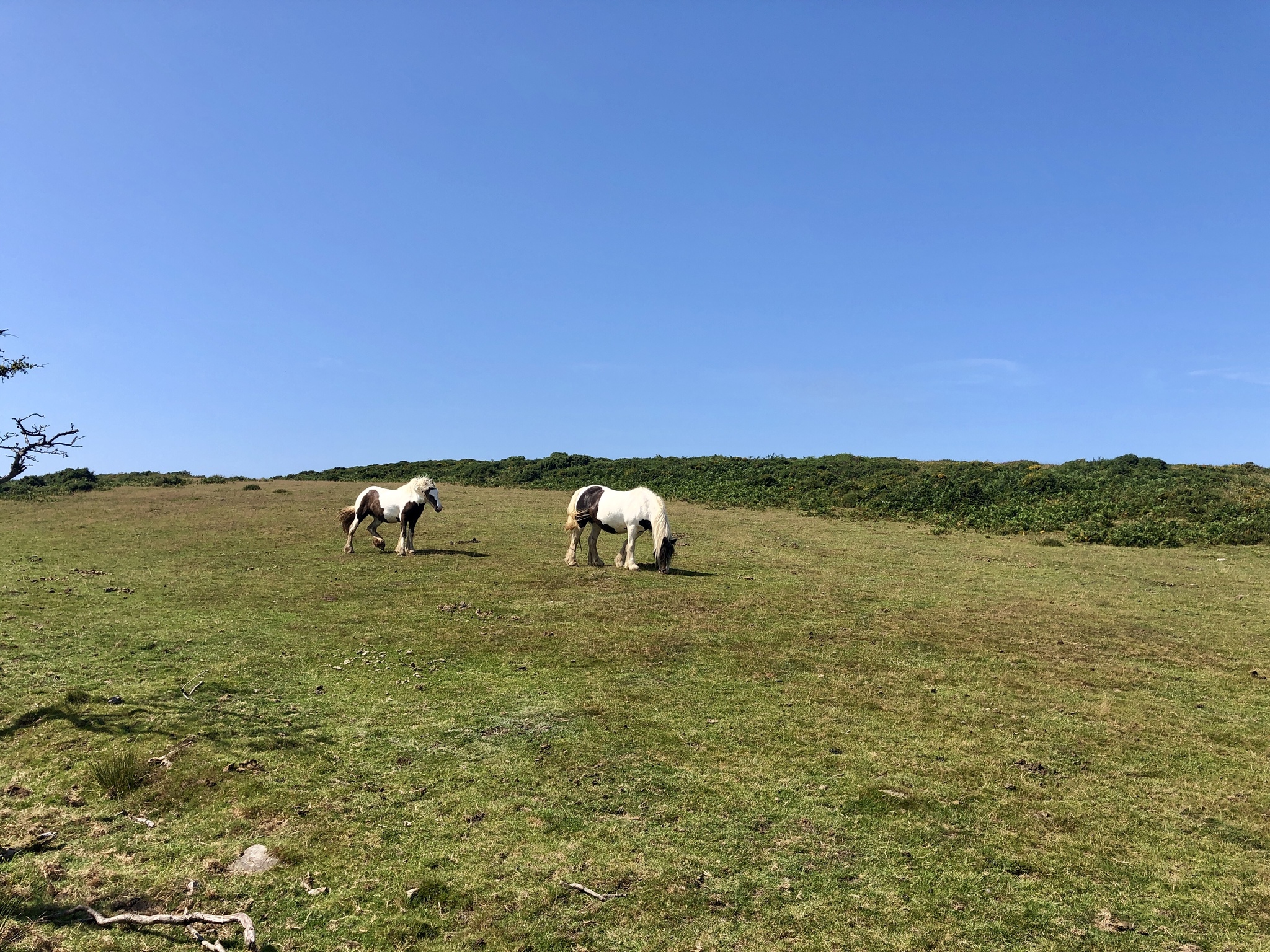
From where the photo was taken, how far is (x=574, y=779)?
6.55 metres

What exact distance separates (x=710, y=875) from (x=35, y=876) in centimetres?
467

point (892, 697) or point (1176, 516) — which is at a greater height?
point (1176, 516)

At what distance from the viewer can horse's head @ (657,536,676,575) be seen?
17.8 meters

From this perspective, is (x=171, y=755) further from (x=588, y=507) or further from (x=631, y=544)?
(x=588, y=507)

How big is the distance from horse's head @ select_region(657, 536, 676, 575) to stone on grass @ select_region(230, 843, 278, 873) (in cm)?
1291

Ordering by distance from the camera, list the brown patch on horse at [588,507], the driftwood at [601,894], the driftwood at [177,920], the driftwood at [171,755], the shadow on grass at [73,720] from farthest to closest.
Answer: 1. the brown patch on horse at [588,507]
2. the shadow on grass at [73,720]
3. the driftwood at [171,755]
4. the driftwood at [601,894]
5. the driftwood at [177,920]

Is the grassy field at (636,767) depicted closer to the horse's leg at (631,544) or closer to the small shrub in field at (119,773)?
the small shrub in field at (119,773)

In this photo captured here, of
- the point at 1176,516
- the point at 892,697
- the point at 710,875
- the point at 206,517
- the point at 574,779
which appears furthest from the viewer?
the point at 1176,516

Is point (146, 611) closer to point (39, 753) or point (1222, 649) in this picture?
point (39, 753)

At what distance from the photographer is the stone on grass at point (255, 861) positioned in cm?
508

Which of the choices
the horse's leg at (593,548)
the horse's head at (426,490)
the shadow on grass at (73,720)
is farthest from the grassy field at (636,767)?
the horse's head at (426,490)

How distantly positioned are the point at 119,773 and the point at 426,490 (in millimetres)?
14247

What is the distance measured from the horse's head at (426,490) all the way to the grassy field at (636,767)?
17.0ft

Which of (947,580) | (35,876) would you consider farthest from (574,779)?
(947,580)
